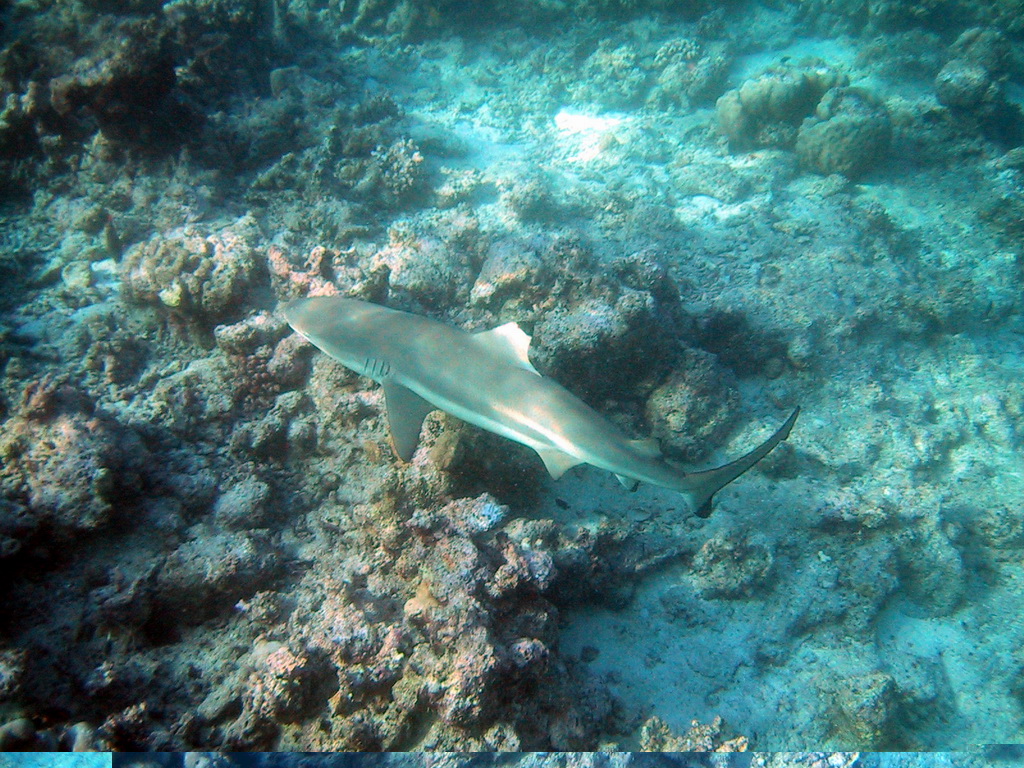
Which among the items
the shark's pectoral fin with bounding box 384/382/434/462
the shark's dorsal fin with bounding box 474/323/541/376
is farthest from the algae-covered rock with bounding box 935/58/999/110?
the shark's pectoral fin with bounding box 384/382/434/462

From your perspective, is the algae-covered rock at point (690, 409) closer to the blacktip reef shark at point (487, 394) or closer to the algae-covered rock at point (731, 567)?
the algae-covered rock at point (731, 567)

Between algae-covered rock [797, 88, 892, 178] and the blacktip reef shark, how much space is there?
913 centimetres

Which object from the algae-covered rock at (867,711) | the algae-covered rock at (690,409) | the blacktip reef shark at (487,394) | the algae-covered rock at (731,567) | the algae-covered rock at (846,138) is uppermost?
the algae-covered rock at (846,138)

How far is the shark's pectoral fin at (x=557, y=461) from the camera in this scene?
375cm

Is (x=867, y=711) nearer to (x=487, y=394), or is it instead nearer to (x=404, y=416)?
(x=487, y=394)

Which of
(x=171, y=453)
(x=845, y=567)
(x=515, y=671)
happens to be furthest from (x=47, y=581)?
(x=845, y=567)

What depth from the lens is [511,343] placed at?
155 inches

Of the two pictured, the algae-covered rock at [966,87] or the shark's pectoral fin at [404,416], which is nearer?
the shark's pectoral fin at [404,416]

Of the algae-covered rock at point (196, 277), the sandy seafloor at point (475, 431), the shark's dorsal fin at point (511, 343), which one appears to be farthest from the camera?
the algae-covered rock at point (196, 277)

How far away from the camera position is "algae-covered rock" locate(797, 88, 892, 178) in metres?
10.2

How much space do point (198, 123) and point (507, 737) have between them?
1025cm

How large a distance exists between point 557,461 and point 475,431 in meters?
0.98

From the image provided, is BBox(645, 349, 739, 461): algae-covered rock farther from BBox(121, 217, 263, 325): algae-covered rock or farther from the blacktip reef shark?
BBox(121, 217, 263, 325): algae-covered rock

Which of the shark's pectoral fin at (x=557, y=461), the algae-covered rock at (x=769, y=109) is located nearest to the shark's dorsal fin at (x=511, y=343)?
the shark's pectoral fin at (x=557, y=461)
